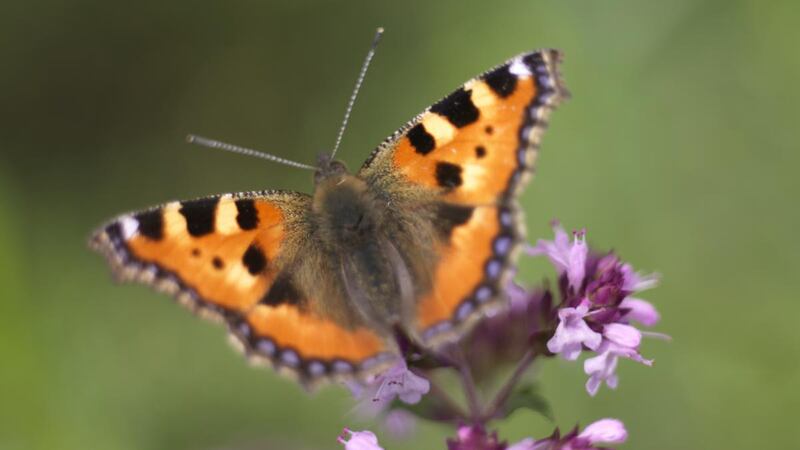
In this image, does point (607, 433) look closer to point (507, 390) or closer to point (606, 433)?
point (606, 433)

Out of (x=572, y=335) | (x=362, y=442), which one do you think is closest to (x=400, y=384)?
(x=362, y=442)

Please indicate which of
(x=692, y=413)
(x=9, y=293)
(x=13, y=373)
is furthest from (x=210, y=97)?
(x=692, y=413)

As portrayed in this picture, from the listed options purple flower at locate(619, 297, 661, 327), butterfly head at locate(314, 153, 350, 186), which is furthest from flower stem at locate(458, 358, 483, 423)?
butterfly head at locate(314, 153, 350, 186)

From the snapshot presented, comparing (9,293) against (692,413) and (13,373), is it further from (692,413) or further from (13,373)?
(692,413)

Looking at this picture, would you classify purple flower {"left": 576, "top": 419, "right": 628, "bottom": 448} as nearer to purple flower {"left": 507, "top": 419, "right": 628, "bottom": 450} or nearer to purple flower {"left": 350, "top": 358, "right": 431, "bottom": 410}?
purple flower {"left": 507, "top": 419, "right": 628, "bottom": 450}

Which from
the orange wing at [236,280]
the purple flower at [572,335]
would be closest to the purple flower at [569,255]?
the purple flower at [572,335]

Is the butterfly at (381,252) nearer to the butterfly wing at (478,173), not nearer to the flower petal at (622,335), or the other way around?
the butterfly wing at (478,173)
